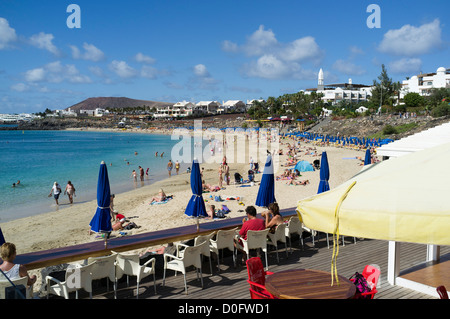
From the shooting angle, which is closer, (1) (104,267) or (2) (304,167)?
(1) (104,267)

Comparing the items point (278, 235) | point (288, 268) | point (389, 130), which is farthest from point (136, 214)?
point (389, 130)

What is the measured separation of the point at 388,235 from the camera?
2355mm

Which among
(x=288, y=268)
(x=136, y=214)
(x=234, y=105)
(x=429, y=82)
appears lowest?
(x=136, y=214)

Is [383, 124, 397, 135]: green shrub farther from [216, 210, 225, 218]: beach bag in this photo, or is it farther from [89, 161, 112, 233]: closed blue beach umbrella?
[89, 161, 112, 233]: closed blue beach umbrella

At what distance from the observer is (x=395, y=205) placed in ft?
7.75

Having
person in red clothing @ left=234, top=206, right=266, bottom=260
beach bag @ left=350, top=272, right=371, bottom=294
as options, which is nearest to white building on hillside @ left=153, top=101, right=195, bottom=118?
person in red clothing @ left=234, top=206, right=266, bottom=260

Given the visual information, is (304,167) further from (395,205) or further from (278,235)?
(395,205)

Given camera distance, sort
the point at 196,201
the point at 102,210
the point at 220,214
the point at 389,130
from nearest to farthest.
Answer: the point at 102,210
the point at 196,201
the point at 220,214
the point at 389,130

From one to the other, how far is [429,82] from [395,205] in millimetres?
95109

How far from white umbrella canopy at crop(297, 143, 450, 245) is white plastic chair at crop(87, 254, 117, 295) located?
335cm

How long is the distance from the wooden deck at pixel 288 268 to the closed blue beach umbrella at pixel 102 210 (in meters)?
0.89

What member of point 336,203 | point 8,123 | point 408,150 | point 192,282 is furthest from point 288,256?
point 8,123

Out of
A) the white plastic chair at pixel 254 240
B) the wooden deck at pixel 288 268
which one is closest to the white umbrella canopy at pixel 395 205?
the wooden deck at pixel 288 268
